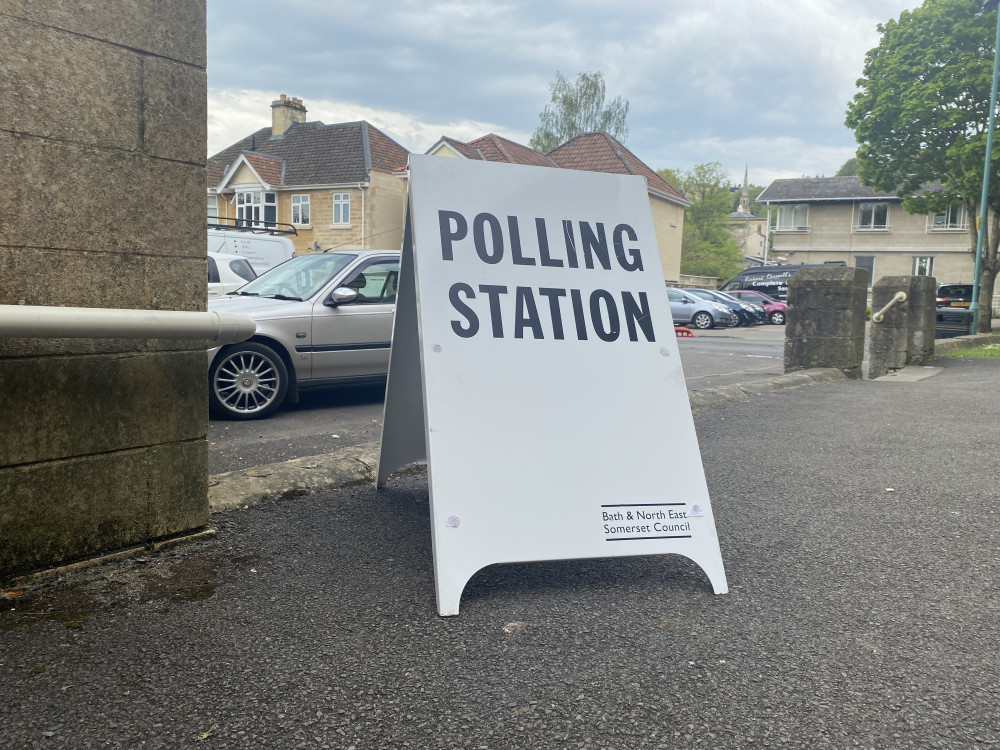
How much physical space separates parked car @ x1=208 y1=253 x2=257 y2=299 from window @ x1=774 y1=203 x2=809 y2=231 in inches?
1768

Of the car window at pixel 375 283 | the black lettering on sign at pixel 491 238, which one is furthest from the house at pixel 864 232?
the black lettering on sign at pixel 491 238

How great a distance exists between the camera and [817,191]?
51.2 metres

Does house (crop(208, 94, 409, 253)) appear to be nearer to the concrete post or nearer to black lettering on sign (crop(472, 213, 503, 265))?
the concrete post

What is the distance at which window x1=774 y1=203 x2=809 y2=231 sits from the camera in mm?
50969

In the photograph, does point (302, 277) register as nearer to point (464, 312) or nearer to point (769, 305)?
point (464, 312)

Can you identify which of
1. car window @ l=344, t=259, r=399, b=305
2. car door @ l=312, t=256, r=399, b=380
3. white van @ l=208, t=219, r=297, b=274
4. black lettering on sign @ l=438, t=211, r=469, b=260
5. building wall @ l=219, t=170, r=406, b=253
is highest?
building wall @ l=219, t=170, r=406, b=253

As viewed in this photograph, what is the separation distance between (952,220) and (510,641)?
168ft

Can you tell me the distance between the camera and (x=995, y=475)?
4.89 metres

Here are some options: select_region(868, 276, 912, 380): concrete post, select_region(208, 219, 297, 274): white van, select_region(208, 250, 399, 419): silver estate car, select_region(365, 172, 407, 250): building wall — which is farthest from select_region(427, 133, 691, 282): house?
select_region(208, 250, 399, 419): silver estate car

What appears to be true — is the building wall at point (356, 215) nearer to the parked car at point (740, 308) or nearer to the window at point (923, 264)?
the parked car at point (740, 308)

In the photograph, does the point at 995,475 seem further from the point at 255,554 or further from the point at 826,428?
the point at 255,554

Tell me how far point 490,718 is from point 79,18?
2.65 meters

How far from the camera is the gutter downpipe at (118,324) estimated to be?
8.50 feet

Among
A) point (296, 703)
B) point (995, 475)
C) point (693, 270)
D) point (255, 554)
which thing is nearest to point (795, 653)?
point (296, 703)
